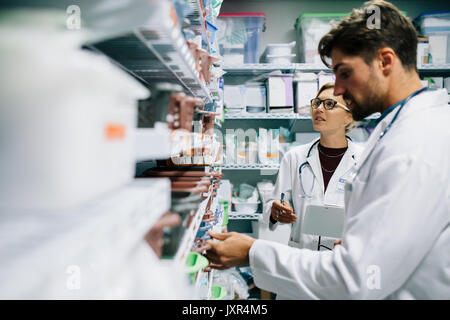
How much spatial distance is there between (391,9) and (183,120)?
1062 millimetres

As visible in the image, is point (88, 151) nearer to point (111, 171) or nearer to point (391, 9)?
point (111, 171)

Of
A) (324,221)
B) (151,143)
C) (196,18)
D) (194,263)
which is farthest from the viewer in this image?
(324,221)

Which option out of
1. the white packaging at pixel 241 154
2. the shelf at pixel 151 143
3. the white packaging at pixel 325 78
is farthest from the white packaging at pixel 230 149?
the shelf at pixel 151 143

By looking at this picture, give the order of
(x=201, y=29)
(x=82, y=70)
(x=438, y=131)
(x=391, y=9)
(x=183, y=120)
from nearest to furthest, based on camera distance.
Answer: (x=82, y=70)
(x=183, y=120)
(x=438, y=131)
(x=391, y=9)
(x=201, y=29)

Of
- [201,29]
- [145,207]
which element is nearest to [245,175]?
[201,29]

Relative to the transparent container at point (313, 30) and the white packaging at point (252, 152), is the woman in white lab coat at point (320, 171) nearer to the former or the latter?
the white packaging at point (252, 152)

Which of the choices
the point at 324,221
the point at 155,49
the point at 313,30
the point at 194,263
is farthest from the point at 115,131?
the point at 313,30

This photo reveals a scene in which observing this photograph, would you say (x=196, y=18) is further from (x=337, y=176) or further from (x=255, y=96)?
(x=255, y=96)

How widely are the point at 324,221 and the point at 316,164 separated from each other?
515 mm

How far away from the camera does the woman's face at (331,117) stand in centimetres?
205

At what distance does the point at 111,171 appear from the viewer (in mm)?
466

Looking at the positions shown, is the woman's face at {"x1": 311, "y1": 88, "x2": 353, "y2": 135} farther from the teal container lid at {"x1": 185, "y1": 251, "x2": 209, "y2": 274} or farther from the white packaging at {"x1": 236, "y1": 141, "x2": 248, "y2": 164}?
the teal container lid at {"x1": 185, "y1": 251, "x2": 209, "y2": 274}

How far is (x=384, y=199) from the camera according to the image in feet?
2.65
